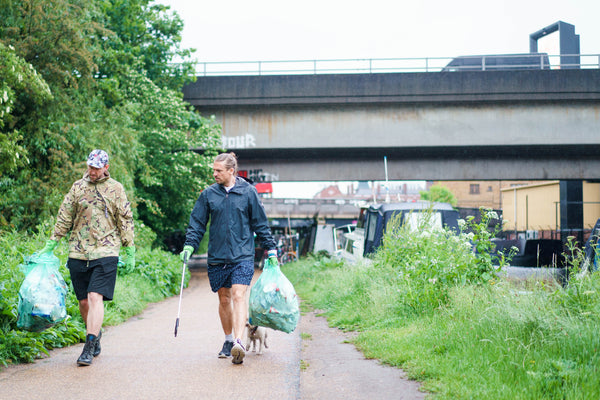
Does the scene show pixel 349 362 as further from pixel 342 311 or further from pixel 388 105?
pixel 388 105

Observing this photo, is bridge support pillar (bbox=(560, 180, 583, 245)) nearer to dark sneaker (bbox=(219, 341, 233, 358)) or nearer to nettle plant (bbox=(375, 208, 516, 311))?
nettle plant (bbox=(375, 208, 516, 311))

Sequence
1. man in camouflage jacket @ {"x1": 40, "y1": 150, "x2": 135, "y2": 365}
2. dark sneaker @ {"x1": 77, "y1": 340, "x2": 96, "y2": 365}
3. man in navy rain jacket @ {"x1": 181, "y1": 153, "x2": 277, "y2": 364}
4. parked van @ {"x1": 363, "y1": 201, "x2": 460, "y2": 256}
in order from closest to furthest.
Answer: dark sneaker @ {"x1": 77, "y1": 340, "x2": 96, "y2": 365}, man in camouflage jacket @ {"x1": 40, "y1": 150, "x2": 135, "y2": 365}, man in navy rain jacket @ {"x1": 181, "y1": 153, "x2": 277, "y2": 364}, parked van @ {"x1": 363, "y1": 201, "x2": 460, "y2": 256}

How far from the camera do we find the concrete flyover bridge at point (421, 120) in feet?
69.0

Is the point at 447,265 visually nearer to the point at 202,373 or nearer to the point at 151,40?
the point at 202,373

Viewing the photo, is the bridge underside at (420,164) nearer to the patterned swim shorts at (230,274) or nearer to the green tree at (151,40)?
the green tree at (151,40)

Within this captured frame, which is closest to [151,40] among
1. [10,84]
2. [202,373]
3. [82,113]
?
[82,113]

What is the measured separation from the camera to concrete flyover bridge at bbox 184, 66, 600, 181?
21025 millimetres

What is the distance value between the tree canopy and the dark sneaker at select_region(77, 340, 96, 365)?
5.62 m

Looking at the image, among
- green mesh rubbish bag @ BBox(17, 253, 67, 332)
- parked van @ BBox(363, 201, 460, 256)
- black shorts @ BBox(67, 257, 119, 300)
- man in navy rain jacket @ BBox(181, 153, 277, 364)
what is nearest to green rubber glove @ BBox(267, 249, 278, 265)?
man in navy rain jacket @ BBox(181, 153, 277, 364)

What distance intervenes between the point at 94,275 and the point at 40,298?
501 mm

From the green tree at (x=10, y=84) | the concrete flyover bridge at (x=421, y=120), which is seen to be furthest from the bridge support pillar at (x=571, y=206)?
the green tree at (x=10, y=84)

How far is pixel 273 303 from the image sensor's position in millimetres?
5781

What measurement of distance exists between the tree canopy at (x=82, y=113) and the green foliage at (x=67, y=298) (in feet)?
6.40

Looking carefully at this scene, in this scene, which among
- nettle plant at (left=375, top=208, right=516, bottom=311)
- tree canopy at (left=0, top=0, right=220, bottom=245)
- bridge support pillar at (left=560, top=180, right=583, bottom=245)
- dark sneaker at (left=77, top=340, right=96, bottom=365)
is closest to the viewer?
dark sneaker at (left=77, top=340, right=96, bottom=365)
